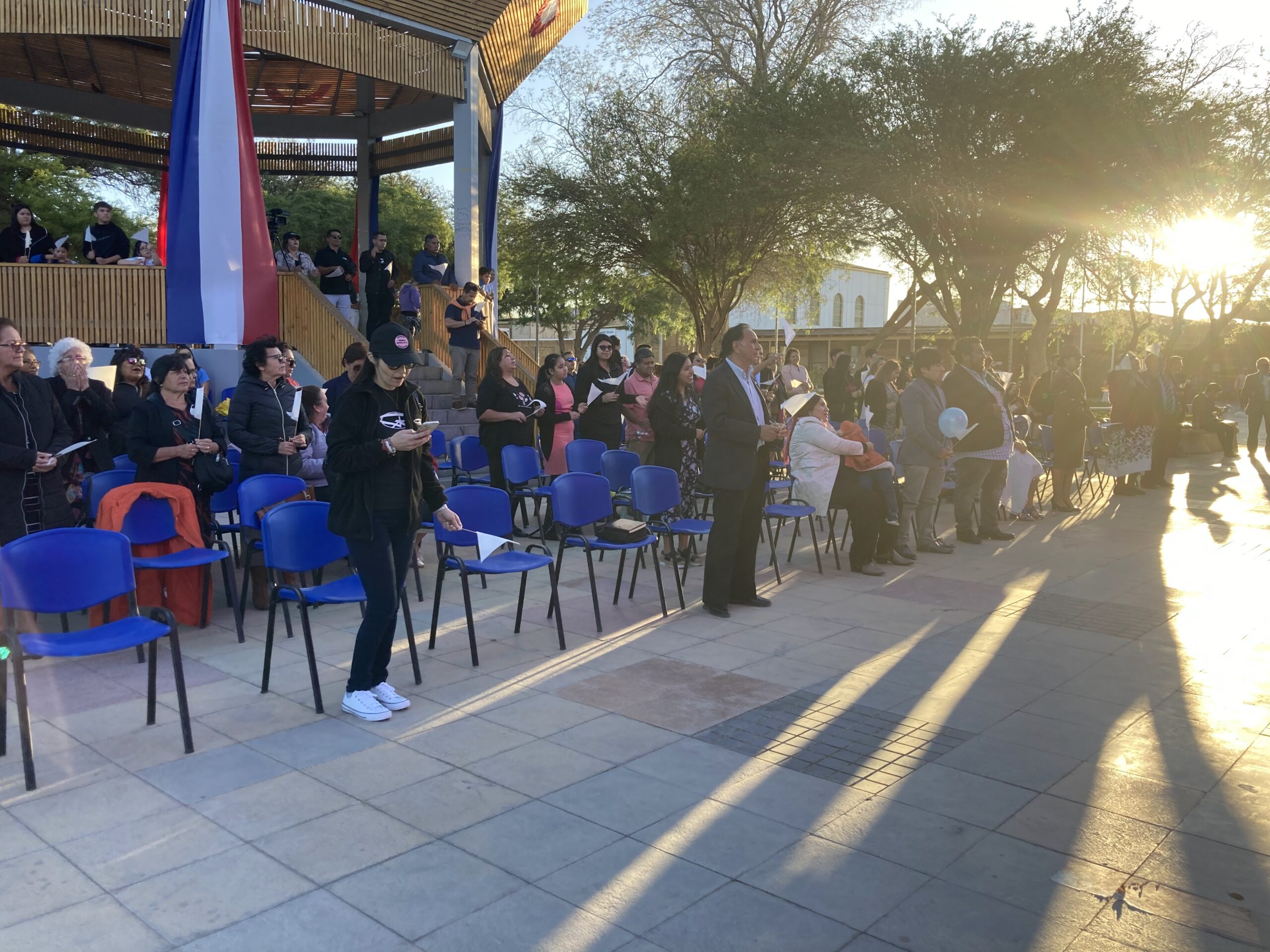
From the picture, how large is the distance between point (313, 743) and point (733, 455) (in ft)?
11.0

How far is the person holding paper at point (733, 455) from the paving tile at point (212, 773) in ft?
11.4

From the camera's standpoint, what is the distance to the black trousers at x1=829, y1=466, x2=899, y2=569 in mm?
8594

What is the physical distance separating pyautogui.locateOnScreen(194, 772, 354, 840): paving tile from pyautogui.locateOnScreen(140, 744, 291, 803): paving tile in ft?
0.21

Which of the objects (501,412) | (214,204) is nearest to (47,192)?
(214,204)

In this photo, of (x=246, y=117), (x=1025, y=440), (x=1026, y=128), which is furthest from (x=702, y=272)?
(x=246, y=117)

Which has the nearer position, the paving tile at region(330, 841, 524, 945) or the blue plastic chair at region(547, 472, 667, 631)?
the paving tile at region(330, 841, 524, 945)

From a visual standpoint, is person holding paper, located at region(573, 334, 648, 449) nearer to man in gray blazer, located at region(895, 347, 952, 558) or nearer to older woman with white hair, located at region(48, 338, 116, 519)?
man in gray blazer, located at region(895, 347, 952, 558)

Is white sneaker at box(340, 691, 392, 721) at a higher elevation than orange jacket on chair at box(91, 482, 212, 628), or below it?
below

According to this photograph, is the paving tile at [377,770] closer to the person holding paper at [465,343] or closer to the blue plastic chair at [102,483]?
the blue plastic chair at [102,483]

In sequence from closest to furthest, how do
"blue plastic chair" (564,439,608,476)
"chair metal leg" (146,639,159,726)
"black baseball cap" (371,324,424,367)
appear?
"black baseball cap" (371,324,424,367), "chair metal leg" (146,639,159,726), "blue plastic chair" (564,439,608,476)

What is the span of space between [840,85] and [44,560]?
15840 millimetres

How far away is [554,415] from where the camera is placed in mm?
10148

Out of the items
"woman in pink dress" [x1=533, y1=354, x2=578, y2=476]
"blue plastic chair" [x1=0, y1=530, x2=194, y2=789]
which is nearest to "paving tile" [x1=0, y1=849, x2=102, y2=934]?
"blue plastic chair" [x1=0, y1=530, x2=194, y2=789]

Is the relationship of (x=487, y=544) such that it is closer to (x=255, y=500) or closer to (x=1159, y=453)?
(x=255, y=500)
